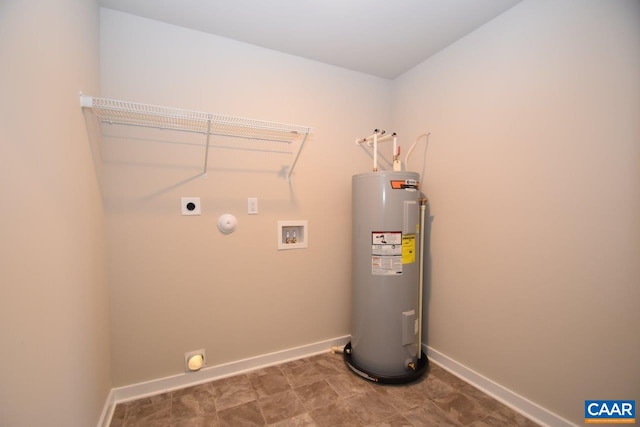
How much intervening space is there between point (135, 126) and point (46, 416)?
56.2 inches

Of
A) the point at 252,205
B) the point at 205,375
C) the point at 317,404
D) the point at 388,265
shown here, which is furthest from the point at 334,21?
the point at 205,375

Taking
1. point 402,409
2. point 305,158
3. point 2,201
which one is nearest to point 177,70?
point 305,158

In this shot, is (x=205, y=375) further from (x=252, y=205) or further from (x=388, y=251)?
(x=388, y=251)

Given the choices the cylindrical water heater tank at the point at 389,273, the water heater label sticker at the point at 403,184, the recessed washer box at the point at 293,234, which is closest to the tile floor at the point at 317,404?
the cylindrical water heater tank at the point at 389,273

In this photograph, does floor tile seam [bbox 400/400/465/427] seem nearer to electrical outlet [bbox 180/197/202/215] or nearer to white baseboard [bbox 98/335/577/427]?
white baseboard [bbox 98/335/577/427]

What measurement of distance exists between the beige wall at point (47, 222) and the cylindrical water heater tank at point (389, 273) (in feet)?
5.09

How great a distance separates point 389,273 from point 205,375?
4.79 ft

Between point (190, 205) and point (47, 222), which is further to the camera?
point (190, 205)

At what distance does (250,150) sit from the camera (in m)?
1.87

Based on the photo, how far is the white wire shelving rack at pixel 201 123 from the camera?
141 cm

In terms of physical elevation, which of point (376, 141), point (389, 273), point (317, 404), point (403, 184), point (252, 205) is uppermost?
point (376, 141)

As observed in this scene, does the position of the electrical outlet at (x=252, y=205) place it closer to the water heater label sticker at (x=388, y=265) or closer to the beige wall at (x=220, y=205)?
the beige wall at (x=220, y=205)

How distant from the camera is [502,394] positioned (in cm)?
159

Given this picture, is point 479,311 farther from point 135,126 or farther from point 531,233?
point 135,126
